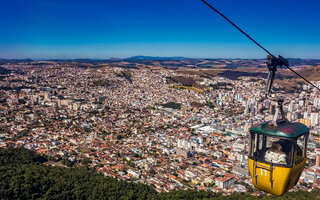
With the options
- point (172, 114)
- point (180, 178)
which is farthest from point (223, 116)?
point (180, 178)

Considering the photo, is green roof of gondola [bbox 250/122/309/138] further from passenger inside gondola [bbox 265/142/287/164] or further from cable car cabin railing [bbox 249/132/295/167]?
passenger inside gondola [bbox 265/142/287/164]

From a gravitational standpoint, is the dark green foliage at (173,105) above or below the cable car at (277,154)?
below

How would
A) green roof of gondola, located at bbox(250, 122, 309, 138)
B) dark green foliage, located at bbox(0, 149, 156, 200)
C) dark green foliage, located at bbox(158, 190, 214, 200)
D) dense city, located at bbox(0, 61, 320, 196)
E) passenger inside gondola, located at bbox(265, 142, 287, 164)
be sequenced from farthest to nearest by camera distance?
1. dense city, located at bbox(0, 61, 320, 196)
2. dark green foliage, located at bbox(158, 190, 214, 200)
3. dark green foliage, located at bbox(0, 149, 156, 200)
4. passenger inside gondola, located at bbox(265, 142, 287, 164)
5. green roof of gondola, located at bbox(250, 122, 309, 138)

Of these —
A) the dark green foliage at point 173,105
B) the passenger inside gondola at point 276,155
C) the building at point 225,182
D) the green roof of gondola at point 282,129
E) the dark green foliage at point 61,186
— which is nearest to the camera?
the green roof of gondola at point 282,129

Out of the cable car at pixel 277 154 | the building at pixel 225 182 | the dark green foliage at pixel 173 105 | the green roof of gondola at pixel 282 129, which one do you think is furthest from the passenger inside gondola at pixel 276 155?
the dark green foliage at pixel 173 105

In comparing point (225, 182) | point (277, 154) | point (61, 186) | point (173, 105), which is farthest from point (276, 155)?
point (173, 105)

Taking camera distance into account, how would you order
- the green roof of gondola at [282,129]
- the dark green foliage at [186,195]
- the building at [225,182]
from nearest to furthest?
the green roof of gondola at [282,129]
the dark green foliage at [186,195]
the building at [225,182]

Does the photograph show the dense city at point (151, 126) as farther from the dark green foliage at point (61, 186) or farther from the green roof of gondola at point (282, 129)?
the green roof of gondola at point (282, 129)

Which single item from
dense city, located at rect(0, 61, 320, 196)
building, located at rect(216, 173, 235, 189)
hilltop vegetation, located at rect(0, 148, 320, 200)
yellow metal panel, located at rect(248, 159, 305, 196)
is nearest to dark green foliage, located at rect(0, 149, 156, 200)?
hilltop vegetation, located at rect(0, 148, 320, 200)
